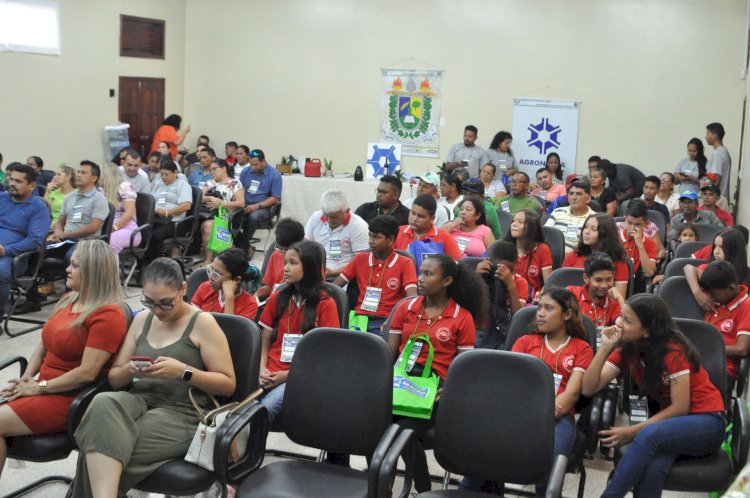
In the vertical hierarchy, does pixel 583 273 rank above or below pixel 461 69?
below

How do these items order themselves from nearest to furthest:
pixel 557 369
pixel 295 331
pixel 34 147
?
pixel 557 369 → pixel 295 331 → pixel 34 147

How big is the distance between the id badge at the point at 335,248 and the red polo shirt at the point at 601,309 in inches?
69.2

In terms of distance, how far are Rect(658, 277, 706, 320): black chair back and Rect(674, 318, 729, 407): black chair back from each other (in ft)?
2.95

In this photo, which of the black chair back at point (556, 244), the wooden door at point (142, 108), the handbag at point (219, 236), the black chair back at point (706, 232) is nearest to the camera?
the black chair back at point (556, 244)

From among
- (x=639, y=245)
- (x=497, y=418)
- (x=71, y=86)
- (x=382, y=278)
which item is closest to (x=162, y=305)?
(x=497, y=418)

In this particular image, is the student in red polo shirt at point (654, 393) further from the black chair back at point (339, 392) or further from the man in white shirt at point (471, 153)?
the man in white shirt at point (471, 153)

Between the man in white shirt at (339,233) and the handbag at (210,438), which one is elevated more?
the man in white shirt at (339,233)

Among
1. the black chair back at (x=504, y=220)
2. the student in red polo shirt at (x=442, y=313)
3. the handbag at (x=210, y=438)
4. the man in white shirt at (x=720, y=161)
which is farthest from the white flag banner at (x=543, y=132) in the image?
the handbag at (x=210, y=438)

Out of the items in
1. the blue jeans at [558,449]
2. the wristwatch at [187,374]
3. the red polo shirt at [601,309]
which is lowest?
the blue jeans at [558,449]

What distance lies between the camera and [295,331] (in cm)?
401

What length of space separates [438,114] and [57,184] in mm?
6056

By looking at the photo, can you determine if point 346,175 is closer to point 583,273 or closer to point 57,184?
point 57,184

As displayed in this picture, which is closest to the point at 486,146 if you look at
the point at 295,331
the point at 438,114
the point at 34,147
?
the point at 438,114

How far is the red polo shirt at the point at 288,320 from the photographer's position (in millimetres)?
3994
